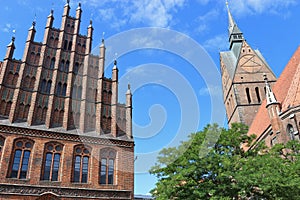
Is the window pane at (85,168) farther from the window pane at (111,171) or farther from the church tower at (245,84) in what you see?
the church tower at (245,84)

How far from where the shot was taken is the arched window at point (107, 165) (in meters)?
15.8

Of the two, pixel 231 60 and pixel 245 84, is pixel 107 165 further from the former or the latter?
pixel 231 60

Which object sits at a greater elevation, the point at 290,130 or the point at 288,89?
the point at 288,89

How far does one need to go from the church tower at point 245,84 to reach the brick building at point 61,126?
64.0ft

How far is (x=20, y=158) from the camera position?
1452 centimetres

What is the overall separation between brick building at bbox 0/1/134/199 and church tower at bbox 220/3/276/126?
768 inches

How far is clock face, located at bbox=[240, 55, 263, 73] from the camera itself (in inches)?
1403

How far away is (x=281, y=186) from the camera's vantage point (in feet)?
32.7

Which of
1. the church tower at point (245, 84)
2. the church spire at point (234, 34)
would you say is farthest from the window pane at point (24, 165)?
the church spire at point (234, 34)

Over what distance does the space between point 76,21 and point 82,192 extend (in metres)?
14.0

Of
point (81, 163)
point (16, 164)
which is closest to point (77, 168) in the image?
point (81, 163)

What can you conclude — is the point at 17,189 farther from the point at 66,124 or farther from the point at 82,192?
the point at 66,124

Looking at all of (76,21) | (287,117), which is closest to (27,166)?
(76,21)

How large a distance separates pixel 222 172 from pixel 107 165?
821 cm
